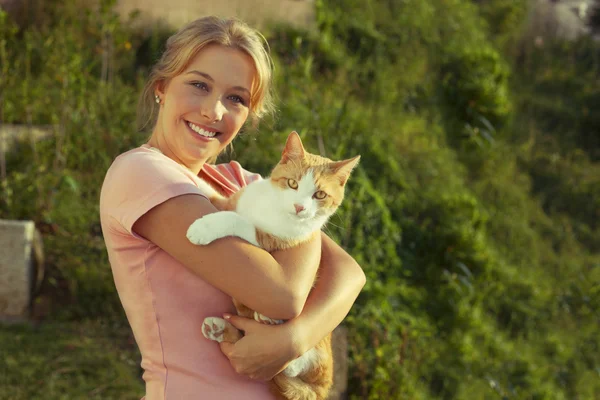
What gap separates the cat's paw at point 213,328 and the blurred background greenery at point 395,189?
5.92 ft

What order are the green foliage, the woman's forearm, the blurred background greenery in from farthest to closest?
the green foliage < the blurred background greenery < the woman's forearm

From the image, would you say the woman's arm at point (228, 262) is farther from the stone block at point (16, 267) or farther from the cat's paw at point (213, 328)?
the stone block at point (16, 267)

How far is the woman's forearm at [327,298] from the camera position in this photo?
1.71m

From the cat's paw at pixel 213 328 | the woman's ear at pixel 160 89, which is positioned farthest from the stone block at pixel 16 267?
the cat's paw at pixel 213 328

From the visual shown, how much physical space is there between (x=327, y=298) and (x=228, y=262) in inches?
13.7

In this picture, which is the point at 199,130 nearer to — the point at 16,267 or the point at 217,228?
the point at 217,228

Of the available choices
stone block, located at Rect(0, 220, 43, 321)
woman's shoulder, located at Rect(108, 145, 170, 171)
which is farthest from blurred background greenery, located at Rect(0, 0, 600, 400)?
woman's shoulder, located at Rect(108, 145, 170, 171)

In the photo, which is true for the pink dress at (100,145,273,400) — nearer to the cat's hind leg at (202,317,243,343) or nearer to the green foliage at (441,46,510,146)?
the cat's hind leg at (202,317,243,343)

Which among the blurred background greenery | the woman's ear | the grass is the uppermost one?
the woman's ear

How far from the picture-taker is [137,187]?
1678 mm

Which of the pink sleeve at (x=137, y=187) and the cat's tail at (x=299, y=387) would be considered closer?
the pink sleeve at (x=137, y=187)

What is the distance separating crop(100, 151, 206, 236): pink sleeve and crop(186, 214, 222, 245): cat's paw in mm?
108

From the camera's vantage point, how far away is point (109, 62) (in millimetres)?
5492

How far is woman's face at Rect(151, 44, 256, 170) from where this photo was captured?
1886 millimetres
